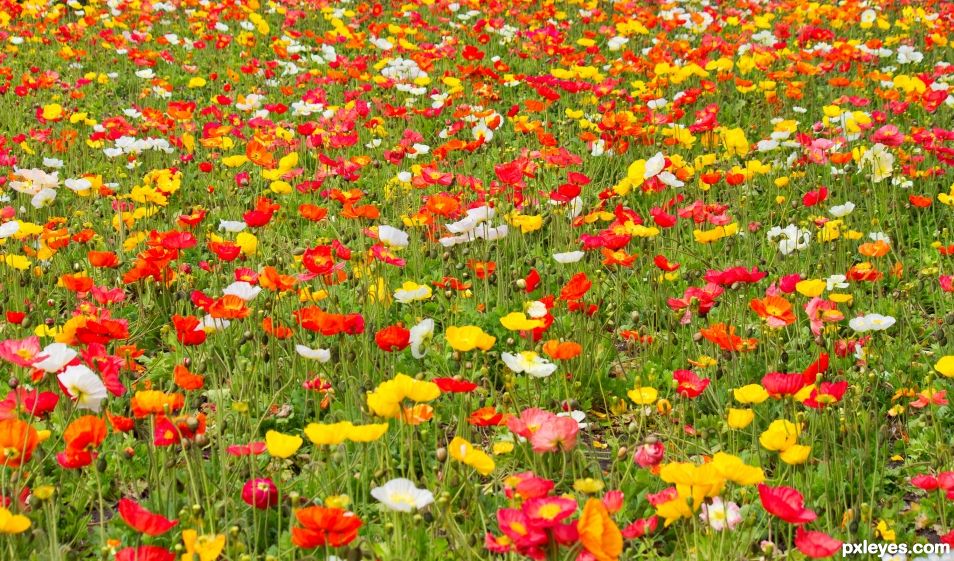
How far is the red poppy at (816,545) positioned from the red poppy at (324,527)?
0.82 metres

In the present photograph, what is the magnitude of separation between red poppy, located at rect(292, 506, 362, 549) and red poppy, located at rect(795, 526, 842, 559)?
82 cm

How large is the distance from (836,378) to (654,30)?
6606mm

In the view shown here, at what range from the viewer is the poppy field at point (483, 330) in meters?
2.25

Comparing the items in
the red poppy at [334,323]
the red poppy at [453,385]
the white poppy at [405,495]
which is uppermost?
the white poppy at [405,495]

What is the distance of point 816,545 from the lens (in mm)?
1867

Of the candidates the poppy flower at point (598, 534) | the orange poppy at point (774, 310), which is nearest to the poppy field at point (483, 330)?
the poppy flower at point (598, 534)

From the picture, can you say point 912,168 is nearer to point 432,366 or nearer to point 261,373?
point 432,366

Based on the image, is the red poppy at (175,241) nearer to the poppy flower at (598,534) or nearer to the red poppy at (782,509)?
the poppy flower at (598,534)

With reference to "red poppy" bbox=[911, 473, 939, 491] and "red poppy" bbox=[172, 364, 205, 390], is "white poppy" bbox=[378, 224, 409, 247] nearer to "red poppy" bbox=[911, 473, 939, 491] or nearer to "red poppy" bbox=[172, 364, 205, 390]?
"red poppy" bbox=[172, 364, 205, 390]

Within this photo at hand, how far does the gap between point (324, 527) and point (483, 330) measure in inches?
71.1

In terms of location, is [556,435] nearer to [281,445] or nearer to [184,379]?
[281,445]

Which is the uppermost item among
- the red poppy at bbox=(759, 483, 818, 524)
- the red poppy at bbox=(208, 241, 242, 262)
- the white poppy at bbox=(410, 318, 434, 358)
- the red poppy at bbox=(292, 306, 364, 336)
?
the red poppy at bbox=(759, 483, 818, 524)

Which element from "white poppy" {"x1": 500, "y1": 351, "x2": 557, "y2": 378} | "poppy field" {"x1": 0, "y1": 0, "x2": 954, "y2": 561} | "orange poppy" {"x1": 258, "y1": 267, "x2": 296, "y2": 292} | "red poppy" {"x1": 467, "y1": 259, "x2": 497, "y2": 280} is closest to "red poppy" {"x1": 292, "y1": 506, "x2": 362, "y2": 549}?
"poppy field" {"x1": 0, "y1": 0, "x2": 954, "y2": 561}

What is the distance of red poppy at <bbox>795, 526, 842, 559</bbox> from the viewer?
184 centimetres
